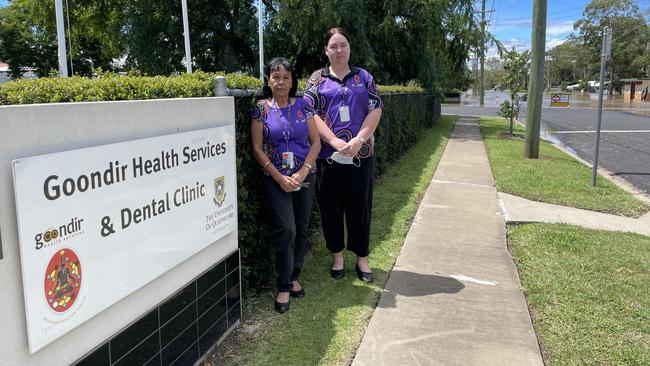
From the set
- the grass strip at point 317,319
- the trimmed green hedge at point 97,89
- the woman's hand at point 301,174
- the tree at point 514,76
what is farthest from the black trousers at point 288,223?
the tree at point 514,76

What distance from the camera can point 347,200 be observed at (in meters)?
4.28

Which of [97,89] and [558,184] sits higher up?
[97,89]

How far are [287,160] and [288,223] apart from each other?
1.42 ft

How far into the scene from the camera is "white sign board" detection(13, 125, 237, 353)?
1786 millimetres

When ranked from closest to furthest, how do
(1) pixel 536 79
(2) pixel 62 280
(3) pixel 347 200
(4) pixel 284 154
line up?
(2) pixel 62 280 → (4) pixel 284 154 → (3) pixel 347 200 → (1) pixel 536 79

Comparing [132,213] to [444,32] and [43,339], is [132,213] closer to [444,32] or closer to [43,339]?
[43,339]

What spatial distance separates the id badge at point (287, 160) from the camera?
11.6 feet

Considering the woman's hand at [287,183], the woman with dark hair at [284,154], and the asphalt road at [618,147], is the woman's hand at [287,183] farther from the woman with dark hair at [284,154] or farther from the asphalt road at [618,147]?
the asphalt road at [618,147]

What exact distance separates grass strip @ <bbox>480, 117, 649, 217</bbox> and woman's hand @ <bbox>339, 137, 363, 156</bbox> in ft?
15.2

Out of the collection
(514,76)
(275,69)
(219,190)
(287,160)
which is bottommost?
(219,190)

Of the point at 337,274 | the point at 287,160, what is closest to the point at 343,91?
the point at 287,160

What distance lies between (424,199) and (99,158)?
5938 millimetres

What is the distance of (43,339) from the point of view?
186cm

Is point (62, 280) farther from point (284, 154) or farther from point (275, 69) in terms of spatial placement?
point (275, 69)
